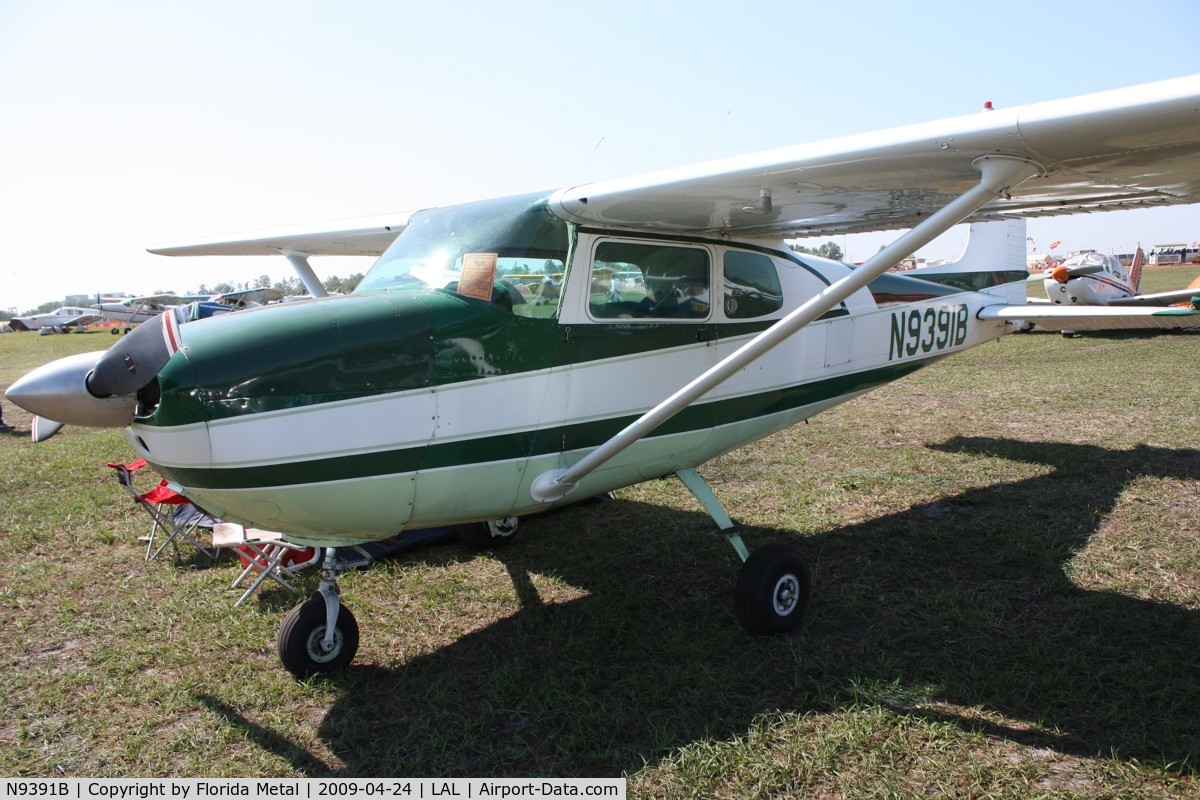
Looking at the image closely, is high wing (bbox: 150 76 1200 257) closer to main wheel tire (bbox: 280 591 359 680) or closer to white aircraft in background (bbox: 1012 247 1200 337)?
main wheel tire (bbox: 280 591 359 680)

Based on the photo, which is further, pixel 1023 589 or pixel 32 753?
pixel 1023 589

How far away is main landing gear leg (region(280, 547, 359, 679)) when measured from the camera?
3684 mm

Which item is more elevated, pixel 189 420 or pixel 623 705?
pixel 189 420

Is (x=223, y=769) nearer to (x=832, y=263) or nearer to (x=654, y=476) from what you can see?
(x=654, y=476)

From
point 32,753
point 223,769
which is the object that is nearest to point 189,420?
A: point 223,769

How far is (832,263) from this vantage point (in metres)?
5.60

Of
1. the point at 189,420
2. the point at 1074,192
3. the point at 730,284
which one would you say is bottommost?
the point at 189,420

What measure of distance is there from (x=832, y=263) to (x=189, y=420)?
14.2 ft

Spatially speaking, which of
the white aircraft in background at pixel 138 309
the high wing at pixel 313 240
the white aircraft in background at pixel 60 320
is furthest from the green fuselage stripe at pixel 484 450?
the white aircraft in background at pixel 60 320

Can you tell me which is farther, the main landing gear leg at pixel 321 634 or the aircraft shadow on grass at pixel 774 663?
the main landing gear leg at pixel 321 634

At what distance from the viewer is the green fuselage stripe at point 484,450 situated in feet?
9.93

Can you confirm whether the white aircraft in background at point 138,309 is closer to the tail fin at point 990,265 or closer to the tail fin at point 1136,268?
the tail fin at point 990,265

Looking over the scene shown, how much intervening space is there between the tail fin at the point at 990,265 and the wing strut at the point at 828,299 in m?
3.70

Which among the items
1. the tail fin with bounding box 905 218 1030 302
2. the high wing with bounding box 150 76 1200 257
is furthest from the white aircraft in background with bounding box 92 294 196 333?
the high wing with bounding box 150 76 1200 257
